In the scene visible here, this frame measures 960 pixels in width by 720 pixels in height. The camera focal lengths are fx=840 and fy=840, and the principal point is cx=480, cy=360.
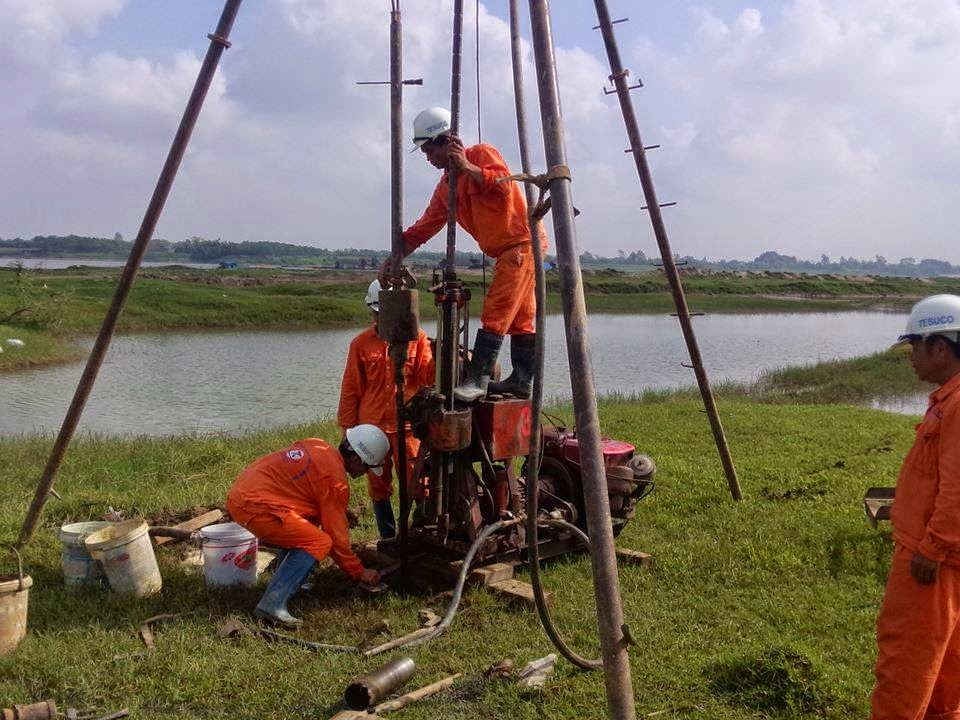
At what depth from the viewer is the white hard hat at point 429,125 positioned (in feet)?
17.2

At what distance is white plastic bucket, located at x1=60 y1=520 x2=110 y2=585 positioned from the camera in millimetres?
5523

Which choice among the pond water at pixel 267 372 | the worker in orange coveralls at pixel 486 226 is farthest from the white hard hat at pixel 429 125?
the pond water at pixel 267 372

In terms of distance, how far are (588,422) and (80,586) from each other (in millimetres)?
4058

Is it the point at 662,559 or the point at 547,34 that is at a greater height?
the point at 547,34

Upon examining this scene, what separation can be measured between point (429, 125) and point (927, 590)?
3.71m

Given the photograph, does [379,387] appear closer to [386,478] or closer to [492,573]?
[386,478]

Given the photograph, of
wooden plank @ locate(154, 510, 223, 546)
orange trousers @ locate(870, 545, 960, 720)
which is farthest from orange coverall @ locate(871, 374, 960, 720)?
wooden plank @ locate(154, 510, 223, 546)

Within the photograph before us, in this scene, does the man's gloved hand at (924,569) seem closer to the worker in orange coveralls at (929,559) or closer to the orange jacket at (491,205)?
the worker in orange coveralls at (929,559)

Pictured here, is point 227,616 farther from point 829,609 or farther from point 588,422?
point 829,609

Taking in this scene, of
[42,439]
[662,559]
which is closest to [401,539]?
[662,559]

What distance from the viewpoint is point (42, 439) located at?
11.8m

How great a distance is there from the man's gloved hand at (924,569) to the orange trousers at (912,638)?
0.03 metres

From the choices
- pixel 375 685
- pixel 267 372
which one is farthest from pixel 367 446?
pixel 267 372

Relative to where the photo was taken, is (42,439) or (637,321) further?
(637,321)
